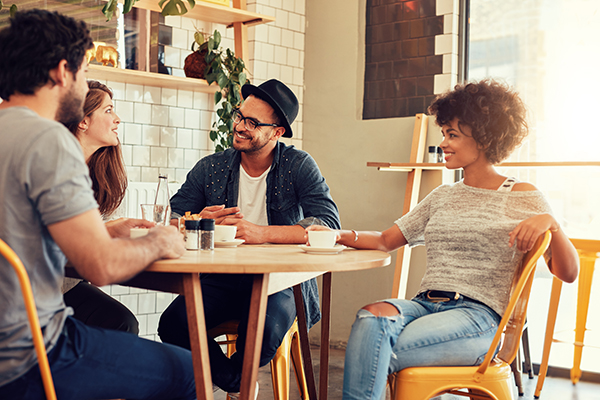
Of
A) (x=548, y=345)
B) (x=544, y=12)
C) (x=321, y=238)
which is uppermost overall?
(x=544, y=12)

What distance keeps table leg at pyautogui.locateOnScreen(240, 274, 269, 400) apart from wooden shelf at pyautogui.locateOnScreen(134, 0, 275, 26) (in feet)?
7.51

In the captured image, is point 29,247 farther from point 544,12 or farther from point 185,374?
point 544,12

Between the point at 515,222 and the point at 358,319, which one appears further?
the point at 515,222

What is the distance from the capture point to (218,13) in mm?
3578

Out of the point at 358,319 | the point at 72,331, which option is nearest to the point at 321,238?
the point at 358,319

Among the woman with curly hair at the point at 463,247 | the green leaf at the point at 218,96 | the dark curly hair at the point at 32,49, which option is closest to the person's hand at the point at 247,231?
the woman with curly hair at the point at 463,247

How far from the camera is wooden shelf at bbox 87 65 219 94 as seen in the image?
10.7ft

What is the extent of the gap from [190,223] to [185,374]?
439mm

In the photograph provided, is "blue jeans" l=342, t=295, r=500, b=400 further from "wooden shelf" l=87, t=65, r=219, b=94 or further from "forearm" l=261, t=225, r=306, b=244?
"wooden shelf" l=87, t=65, r=219, b=94

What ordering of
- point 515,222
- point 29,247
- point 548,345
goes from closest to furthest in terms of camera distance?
point 29,247 → point 515,222 → point 548,345

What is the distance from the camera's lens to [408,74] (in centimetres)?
392

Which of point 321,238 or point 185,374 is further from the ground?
point 321,238

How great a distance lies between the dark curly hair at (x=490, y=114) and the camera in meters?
2.09

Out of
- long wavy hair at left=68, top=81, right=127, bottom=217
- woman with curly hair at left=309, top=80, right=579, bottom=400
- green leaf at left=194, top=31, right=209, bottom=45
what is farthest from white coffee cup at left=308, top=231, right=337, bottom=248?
green leaf at left=194, top=31, right=209, bottom=45
